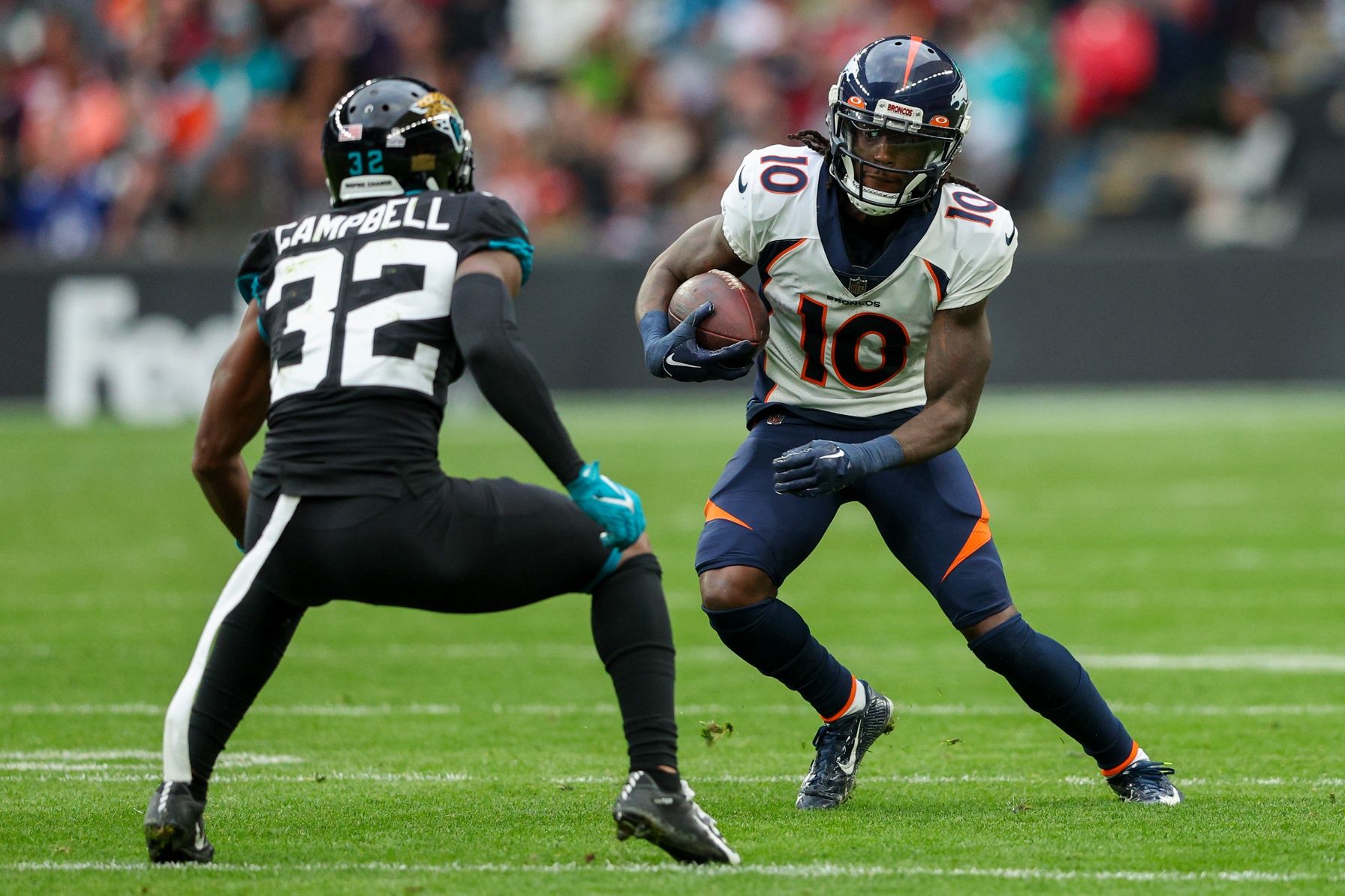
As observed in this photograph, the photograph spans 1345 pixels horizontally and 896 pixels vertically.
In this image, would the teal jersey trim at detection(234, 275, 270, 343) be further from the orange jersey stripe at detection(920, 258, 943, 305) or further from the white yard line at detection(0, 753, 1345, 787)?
the orange jersey stripe at detection(920, 258, 943, 305)

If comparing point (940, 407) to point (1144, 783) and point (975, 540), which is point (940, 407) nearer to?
point (975, 540)

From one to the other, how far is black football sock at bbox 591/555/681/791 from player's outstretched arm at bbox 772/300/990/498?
0.59 m

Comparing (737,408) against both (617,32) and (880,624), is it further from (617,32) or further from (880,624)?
(880,624)

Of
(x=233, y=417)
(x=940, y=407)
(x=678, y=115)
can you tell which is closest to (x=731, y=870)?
(x=940, y=407)

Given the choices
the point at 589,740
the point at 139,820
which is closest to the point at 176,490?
the point at 589,740

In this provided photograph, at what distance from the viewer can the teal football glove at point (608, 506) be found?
3893mm

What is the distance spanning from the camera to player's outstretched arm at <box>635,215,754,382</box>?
15.1ft

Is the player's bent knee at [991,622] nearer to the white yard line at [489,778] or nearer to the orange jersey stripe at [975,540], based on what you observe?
the orange jersey stripe at [975,540]

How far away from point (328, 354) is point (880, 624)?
4177 millimetres

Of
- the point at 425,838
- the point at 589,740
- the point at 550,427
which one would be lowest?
the point at 589,740

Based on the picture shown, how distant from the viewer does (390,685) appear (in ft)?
21.9

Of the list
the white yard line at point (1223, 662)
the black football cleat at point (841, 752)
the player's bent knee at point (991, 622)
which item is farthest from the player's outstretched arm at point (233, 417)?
the white yard line at point (1223, 662)

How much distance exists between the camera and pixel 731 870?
3928 mm

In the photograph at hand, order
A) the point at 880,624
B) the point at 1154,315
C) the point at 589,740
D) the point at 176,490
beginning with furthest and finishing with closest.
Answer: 1. the point at 1154,315
2. the point at 176,490
3. the point at 880,624
4. the point at 589,740
